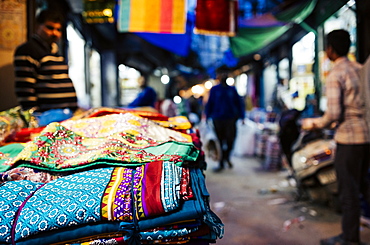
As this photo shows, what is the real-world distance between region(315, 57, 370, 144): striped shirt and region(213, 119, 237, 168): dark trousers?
3.79 metres

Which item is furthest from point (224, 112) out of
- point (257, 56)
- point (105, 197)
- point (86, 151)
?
point (257, 56)

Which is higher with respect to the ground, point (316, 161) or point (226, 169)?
point (316, 161)

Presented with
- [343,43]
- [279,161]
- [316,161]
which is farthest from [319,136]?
[279,161]

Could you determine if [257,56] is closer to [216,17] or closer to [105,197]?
[216,17]

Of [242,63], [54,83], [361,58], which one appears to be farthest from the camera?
[242,63]

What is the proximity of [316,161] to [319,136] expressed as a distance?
52cm

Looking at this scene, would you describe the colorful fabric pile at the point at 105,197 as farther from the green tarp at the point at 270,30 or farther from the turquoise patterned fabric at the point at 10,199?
the green tarp at the point at 270,30

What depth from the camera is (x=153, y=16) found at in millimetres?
4352

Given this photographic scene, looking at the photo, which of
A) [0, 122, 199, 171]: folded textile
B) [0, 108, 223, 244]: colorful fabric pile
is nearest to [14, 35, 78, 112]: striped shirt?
[0, 122, 199, 171]: folded textile

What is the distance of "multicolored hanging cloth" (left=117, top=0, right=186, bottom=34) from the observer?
14.3 feet

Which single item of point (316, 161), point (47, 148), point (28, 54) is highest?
point (28, 54)

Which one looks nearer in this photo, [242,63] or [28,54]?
[28,54]

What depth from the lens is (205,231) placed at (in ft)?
2.87

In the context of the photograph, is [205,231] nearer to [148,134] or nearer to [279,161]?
[148,134]
